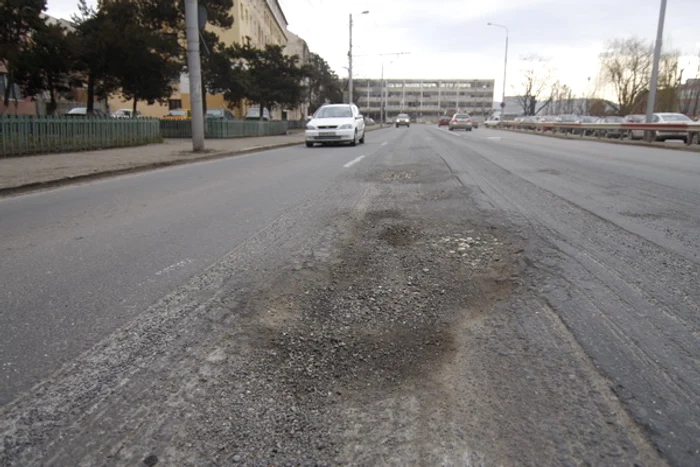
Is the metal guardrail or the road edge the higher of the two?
the metal guardrail

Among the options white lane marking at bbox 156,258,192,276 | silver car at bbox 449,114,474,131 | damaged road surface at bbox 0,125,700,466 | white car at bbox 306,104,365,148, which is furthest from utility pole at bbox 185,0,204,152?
silver car at bbox 449,114,474,131

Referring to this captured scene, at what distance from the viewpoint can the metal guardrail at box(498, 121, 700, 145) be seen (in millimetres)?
21283

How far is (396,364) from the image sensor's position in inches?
96.5

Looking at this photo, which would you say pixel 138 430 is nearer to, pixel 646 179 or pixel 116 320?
pixel 116 320

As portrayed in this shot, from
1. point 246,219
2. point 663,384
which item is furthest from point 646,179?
point 663,384

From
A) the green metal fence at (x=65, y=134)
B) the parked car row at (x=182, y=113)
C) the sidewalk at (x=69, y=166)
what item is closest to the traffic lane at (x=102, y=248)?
the sidewalk at (x=69, y=166)

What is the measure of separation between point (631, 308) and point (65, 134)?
15943 millimetres

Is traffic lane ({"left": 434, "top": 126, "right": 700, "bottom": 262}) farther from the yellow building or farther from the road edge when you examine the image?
the yellow building

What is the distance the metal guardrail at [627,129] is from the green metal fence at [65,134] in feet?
74.2

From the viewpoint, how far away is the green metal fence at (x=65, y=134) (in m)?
12.8

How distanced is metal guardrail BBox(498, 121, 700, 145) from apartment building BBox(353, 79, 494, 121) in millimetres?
111431

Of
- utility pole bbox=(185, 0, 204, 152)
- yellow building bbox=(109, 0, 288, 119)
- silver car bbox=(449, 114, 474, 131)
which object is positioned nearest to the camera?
utility pole bbox=(185, 0, 204, 152)

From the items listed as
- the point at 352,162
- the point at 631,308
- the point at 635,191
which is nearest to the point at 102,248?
the point at 631,308

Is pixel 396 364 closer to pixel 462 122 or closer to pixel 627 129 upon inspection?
pixel 627 129
